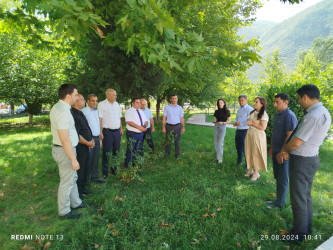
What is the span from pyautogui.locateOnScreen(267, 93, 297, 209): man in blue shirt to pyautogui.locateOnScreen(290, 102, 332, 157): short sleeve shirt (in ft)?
3.03

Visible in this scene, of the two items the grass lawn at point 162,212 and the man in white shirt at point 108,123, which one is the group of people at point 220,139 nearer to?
the man in white shirt at point 108,123

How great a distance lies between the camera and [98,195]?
166 inches

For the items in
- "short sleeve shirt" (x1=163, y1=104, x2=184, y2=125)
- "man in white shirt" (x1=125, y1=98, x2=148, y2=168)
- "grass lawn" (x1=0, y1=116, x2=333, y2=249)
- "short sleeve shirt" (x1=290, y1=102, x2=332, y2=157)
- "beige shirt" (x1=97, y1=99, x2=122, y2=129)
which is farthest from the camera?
"short sleeve shirt" (x1=163, y1=104, x2=184, y2=125)

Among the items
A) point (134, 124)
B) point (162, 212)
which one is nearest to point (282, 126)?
point (162, 212)

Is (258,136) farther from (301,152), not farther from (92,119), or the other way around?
(92,119)

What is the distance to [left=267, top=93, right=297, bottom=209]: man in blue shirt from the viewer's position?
149 inches

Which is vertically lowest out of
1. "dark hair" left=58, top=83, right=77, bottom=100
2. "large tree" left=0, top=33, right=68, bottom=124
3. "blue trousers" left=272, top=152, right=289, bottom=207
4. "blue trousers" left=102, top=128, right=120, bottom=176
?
"blue trousers" left=272, top=152, right=289, bottom=207

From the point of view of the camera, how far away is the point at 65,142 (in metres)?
3.09

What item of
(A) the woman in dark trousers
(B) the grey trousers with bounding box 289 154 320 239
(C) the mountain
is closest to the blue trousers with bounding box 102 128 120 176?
(A) the woman in dark trousers

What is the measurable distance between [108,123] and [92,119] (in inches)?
24.0

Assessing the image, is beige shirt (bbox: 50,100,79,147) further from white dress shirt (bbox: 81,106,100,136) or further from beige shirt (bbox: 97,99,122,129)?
beige shirt (bbox: 97,99,122,129)

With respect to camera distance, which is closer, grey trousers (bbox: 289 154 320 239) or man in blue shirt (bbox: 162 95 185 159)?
grey trousers (bbox: 289 154 320 239)

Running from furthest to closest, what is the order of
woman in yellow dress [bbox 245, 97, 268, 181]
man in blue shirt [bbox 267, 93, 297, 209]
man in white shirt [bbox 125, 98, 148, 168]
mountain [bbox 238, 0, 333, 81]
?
mountain [bbox 238, 0, 333, 81] → man in white shirt [bbox 125, 98, 148, 168] → woman in yellow dress [bbox 245, 97, 268, 181] → man in blue shirt [bbox 267, 93, 297, 209]

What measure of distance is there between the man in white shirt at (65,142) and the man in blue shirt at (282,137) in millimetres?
3745
